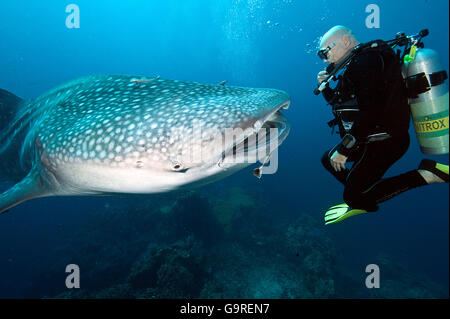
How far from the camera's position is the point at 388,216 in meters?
33.7

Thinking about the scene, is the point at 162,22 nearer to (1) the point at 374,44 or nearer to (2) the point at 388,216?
(2) the point at 388,216

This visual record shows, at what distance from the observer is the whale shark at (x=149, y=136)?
1814 mm

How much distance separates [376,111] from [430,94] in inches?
22.9

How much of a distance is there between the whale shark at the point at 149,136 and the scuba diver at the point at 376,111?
0.86 m

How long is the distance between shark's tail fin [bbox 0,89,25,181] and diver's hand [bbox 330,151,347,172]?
579 centimetres

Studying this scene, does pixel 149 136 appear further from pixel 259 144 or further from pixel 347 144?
pixel 347 144

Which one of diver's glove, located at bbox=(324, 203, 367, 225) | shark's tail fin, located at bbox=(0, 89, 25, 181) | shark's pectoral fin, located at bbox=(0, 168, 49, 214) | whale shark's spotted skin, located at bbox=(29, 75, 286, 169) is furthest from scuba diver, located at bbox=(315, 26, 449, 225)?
shark's tail fin, located at bbox=(0, 89, 25, 181)

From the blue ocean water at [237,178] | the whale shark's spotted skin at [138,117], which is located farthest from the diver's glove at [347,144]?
the blue ocean water at [237,178]

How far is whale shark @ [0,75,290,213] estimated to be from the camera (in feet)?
5.95

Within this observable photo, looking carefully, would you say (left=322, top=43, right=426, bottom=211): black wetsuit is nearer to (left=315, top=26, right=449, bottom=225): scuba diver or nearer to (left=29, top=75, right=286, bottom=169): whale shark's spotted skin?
(left=315, top=26, right=449, bottom=225): scuba diver

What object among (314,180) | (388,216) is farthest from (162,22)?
(388,216)

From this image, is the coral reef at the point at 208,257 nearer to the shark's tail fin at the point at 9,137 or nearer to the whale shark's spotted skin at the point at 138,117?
the shark's tail fin at the point at 9,137

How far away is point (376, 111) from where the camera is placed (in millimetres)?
2338
